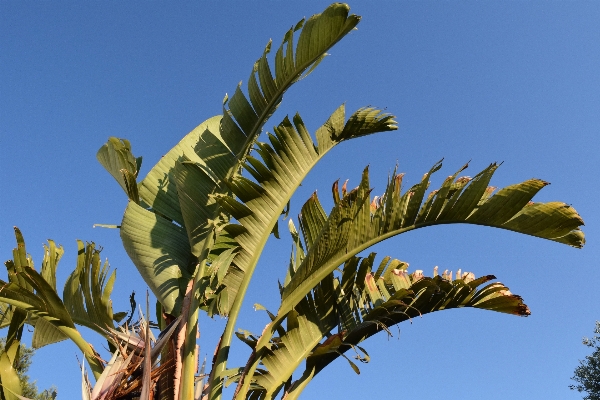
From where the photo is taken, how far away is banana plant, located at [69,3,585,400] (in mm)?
3869

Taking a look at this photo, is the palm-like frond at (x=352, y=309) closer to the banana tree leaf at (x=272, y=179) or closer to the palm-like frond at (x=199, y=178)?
the banana tree leaf at (x=272, y=179)

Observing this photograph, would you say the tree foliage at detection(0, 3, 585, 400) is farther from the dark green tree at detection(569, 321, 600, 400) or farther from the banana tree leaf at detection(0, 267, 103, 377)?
the dark green tree at detection(569, 321, 600, 400)

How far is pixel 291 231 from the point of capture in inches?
189

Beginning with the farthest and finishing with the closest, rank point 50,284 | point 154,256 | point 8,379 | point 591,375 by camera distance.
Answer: point 591,375 < point 154,256 < point 50,284 < point 8,379

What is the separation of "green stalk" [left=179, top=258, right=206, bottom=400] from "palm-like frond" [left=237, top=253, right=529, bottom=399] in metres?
0.49

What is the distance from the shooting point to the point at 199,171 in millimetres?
4523

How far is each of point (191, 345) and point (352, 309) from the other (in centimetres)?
142

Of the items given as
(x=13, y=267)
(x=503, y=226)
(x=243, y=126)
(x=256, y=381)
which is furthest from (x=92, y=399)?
(x=503, y=226)

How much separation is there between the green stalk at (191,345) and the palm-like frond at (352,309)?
49cm

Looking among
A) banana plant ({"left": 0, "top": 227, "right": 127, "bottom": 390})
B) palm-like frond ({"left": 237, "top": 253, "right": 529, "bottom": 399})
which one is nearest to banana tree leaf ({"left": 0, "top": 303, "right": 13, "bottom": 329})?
banana plant ({"left": 0, "top": 227, "right": 127, "bottom": 390})

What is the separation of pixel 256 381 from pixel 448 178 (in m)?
2.22

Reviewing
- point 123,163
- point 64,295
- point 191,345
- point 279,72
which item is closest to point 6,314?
point 64,295

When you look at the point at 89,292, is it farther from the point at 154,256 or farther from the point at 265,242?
the point at 265,242

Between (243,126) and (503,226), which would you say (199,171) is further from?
(503,226)
